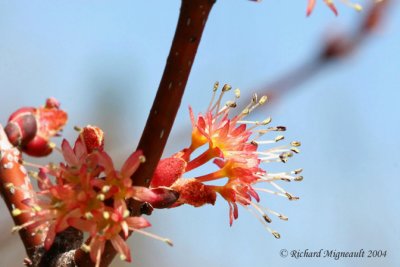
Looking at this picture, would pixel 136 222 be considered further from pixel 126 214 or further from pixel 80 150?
pixel 80 150

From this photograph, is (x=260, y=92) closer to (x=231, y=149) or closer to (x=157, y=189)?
(x=231, y=149)

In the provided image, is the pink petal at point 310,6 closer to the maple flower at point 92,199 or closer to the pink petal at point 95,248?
the maple flower at point 92,199

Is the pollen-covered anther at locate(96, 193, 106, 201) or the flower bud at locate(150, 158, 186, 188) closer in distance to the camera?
the pollen-covered anther at locate(96, 193, 106, 201)

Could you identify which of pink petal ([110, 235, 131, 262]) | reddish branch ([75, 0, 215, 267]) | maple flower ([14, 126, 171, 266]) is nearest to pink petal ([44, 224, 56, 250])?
maple flower ([14, 126, 171, 266])

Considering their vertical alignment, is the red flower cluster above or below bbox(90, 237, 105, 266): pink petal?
above

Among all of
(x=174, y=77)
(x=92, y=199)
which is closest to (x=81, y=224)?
(x=92, y=199)

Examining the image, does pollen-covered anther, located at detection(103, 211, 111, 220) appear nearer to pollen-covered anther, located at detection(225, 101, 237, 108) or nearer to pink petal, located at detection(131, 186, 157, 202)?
pink petal, located at detection(131, 186, 157, 202)

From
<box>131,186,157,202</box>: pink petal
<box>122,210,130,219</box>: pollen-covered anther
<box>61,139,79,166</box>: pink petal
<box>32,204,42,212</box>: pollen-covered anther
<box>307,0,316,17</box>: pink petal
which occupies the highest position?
<box>307,0,316,17</box>: pink petal

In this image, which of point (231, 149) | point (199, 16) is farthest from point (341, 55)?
point (199, 16)
